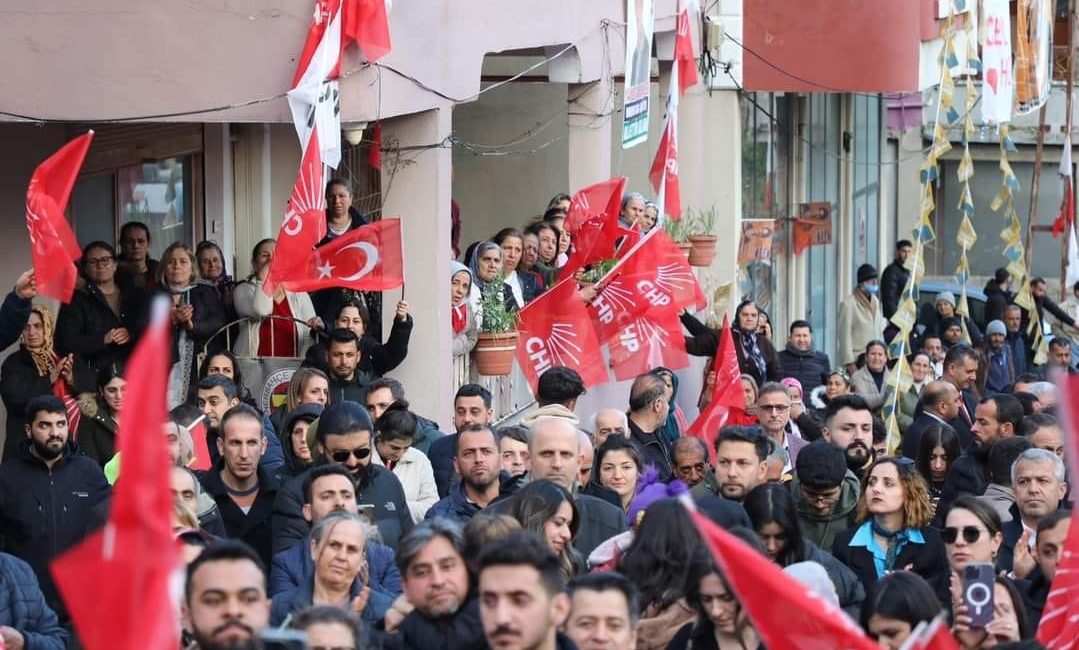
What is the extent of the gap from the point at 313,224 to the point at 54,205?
78.0 inches

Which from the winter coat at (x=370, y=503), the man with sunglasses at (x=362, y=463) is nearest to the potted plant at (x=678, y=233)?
the winter coat at (x=370, y=503)

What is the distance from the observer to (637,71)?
18125 millimetres

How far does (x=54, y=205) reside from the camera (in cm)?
1100

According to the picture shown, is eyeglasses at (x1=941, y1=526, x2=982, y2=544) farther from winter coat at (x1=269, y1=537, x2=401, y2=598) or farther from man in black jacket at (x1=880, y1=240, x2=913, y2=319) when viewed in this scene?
man in black jacket at (x1=880, y1=240, x2=913, y2=319)

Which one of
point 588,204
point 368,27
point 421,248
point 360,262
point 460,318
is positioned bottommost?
point 460,318

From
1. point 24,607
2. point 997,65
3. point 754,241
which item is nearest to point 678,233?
point 754,241

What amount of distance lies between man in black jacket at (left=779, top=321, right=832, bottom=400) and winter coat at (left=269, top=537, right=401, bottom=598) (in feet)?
34.4

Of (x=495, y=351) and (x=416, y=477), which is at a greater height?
(x=495, y=351)

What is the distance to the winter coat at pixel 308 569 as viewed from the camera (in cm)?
841

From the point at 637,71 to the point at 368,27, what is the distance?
548cm

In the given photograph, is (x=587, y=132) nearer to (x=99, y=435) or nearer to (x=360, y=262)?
(x=360, y=262)

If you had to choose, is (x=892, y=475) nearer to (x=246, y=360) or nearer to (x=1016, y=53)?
(x=246, y=360)

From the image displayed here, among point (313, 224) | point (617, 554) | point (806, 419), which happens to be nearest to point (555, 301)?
point (806, 419)

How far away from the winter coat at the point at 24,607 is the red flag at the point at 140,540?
3487 millimetres
